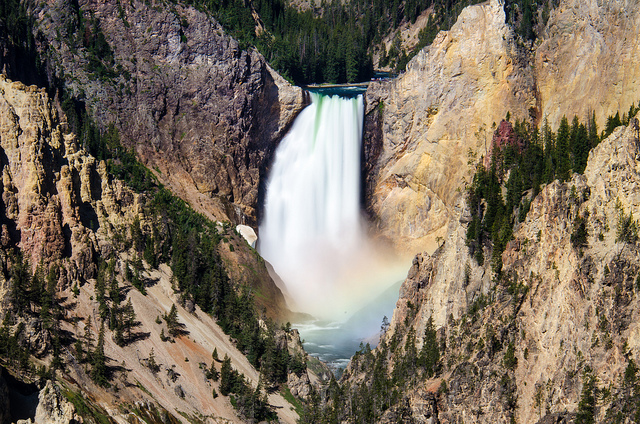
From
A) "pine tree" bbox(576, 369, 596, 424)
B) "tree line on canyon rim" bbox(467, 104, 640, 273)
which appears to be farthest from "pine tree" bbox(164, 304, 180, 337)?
"pine tree" bbox(576, 369, 596, 424)

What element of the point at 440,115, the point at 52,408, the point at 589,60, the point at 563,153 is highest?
the point at 589,60

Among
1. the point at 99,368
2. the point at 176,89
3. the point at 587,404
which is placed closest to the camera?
the point at 587,404

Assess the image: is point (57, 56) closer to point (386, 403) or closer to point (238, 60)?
point (238, 60)

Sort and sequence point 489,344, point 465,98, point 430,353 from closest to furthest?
1. point 489,344
2. point 430,353
3. point 465,98

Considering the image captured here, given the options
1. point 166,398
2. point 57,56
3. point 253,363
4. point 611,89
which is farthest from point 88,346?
point 611,89

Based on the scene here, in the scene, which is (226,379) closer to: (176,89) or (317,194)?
(317,194)

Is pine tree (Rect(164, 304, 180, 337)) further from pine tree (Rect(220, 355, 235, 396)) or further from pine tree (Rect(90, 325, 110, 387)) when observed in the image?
pine tree (Rect(90, 325, 110, 387))

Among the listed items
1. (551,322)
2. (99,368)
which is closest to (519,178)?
(551,322)
